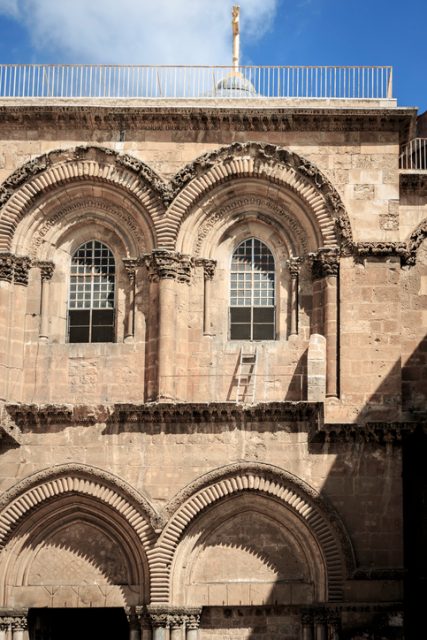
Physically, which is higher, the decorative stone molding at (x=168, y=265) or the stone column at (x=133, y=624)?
the decorative stone molding at (x=168, y=265)

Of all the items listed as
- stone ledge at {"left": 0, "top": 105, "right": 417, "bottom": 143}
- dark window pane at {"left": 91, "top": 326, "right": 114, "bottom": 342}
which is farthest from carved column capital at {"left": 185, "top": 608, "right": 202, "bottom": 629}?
stone ledge at {"left": 0, "top": 105, "right": 417, "bottom": 143}

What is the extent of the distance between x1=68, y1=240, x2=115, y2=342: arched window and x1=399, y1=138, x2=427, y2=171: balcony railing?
7.77 meters

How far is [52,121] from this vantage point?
3244 centimetres

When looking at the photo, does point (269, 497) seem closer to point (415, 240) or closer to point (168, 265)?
point (168, 265)

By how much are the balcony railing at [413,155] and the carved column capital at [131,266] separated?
714 cm

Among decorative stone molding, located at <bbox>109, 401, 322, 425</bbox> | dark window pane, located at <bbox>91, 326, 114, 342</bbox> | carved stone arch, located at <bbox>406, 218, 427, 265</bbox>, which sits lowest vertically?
decorative stone molding, located at <bbox>109, 401, 322, 425</bbox>

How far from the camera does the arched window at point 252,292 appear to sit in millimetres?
31969

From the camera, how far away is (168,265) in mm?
31500

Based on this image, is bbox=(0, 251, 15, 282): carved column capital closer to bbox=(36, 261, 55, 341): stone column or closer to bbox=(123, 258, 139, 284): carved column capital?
bbox=(36, 261, 55, 341): stone column

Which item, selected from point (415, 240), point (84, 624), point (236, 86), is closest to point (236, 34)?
point (236, 86)

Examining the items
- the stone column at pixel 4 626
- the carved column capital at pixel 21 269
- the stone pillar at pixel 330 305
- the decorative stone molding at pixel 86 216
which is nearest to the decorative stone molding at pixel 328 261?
the stone pillar at pixel 330 305

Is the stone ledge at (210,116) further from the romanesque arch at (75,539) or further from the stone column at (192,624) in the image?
the stone column at (192,624)

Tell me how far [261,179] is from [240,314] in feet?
10.4

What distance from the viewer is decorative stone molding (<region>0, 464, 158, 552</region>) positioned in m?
30.0
